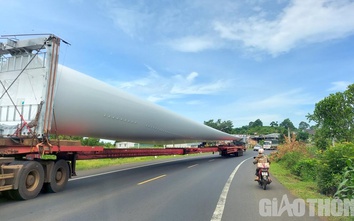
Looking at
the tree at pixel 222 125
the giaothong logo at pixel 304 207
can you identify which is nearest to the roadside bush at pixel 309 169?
the giaothong logo at pixel 304 207

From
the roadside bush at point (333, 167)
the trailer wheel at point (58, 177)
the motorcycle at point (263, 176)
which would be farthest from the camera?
the motorcycle at point (263, 176)

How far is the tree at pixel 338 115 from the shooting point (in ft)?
70.1

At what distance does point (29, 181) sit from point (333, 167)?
915cm

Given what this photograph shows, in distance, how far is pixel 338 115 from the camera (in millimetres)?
21953

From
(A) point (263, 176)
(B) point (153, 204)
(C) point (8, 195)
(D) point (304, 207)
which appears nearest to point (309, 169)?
(A) point (263, 176)

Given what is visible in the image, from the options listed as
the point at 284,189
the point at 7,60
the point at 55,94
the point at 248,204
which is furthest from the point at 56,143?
the point at 284,189

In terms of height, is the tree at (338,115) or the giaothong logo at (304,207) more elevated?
the tree at (338,115)

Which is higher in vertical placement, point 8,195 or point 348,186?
point 348,186

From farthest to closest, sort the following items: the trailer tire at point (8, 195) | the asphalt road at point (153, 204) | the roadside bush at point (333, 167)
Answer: the roadside bush at point (333, 167)
the trailer tire at point (8, 195)
the asphalt road at point (153, 204)

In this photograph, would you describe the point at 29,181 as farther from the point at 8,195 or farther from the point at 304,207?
the point at 304,207

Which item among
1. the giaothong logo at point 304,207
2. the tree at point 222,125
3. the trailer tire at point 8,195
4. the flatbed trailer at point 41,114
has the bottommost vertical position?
the giaothong logo at point 304,207

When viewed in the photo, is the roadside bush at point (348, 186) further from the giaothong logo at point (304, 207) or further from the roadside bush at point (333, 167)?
the roadside bush at point (333, 167)

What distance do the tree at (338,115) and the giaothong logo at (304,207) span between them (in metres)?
15.4

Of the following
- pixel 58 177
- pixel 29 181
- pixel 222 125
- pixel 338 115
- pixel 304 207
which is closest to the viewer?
pixel 304 207
